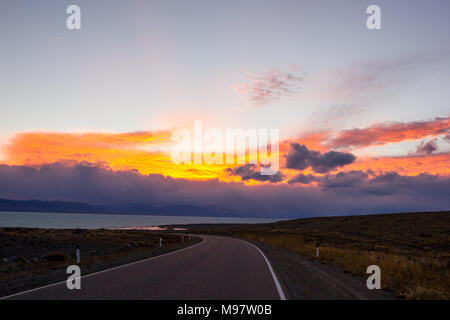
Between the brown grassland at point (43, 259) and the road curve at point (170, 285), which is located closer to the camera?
Answer: the road curve at point (170, 285)

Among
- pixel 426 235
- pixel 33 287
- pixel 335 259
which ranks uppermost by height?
pixel 33 287

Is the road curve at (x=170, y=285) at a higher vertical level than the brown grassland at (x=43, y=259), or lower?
higher

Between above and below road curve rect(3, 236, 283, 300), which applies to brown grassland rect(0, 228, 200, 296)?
below

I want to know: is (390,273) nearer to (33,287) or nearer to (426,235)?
(33,287)

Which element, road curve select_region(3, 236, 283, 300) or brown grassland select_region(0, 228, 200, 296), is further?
brown grassland select_region(0, 228, 200, 296)

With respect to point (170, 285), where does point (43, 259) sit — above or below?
below

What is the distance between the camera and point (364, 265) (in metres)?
16.1

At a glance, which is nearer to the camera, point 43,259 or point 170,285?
point 170,285
